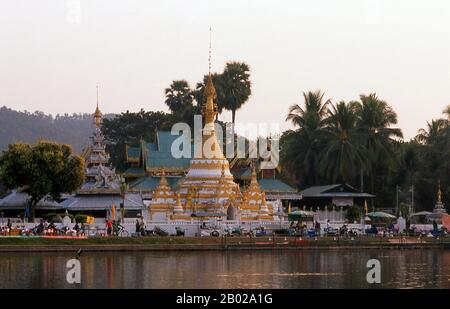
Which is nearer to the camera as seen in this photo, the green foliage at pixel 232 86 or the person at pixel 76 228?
the person at pixel 76 228

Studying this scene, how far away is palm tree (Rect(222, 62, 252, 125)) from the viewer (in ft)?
341

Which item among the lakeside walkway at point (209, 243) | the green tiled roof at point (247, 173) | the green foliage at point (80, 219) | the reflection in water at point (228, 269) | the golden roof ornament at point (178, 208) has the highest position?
the green tiled roof at point (247, 173)

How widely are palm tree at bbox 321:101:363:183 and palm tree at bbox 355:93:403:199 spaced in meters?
0.60

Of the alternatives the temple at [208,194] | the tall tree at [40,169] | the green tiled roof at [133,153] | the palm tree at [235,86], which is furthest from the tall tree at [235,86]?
the tall tree at [40,169]

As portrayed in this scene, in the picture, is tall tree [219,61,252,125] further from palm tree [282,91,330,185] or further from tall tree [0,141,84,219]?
tall tree [0,141,84,219]

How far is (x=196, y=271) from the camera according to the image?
46406mm

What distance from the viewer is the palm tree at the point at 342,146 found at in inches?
3435

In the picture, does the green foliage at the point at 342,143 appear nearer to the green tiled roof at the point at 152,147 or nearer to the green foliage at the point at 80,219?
the green tiled roof at the point at 152,147

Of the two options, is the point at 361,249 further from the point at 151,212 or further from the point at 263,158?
the point at 263,158

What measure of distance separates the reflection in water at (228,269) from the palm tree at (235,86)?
44.5 m

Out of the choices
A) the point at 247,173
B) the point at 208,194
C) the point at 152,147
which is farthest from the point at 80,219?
the point at 247,173

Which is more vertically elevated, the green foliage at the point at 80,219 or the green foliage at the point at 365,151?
the green foliage at the point at 365,151

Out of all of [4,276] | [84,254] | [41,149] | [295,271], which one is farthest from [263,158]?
[4,276]

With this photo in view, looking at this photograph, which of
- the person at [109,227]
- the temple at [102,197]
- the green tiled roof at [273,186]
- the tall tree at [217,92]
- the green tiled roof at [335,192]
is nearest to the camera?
the person at [109,227]
